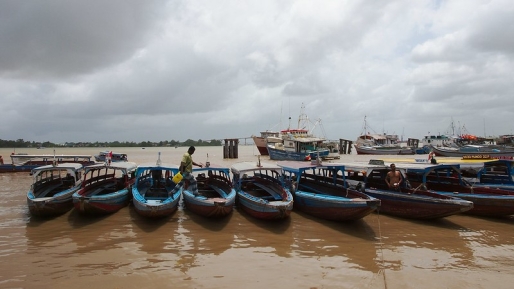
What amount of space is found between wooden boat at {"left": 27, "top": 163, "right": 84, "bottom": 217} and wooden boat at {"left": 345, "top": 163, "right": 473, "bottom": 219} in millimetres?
10324

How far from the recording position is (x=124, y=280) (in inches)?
237

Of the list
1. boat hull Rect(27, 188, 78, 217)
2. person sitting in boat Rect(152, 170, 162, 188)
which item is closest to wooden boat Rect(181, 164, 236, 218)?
person sitting in boat Rect(152, 170, 162, 188)

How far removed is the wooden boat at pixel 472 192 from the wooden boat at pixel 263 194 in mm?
4789

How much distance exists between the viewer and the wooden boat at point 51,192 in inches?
398

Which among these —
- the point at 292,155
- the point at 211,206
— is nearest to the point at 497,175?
the point at 211,206

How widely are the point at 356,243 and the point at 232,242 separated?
3159 millimetres

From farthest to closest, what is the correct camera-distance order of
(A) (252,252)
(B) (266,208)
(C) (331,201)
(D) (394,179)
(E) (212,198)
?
(E) (212,198)
(D) (394,179)
(C) (331,201)
(B) (266,208)
(A) (252,252)

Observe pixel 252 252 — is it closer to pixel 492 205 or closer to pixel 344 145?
pixel 492 205

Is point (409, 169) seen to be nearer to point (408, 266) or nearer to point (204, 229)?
point (408, 266)

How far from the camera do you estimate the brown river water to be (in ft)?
20.0

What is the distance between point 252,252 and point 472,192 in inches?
347

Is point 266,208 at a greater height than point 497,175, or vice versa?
point 497,175

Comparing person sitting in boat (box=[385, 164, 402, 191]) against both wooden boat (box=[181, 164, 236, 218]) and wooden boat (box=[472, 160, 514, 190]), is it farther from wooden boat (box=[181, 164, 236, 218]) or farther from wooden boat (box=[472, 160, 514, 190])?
wooden boat (box=[181, 164, 236, 218])

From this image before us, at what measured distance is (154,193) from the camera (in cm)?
1275
